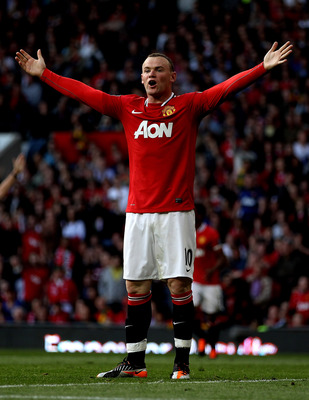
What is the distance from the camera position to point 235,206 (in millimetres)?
16922

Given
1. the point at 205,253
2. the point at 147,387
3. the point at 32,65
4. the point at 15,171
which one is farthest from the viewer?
the point at 205,253

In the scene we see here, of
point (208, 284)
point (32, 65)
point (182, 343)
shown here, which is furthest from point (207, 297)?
point (32, 65)

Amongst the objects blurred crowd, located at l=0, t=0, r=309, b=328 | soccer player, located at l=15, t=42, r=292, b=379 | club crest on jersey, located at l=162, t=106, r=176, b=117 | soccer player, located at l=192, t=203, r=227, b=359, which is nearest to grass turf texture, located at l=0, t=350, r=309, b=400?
soccer player, located at l=15, t=42, r=292, b=379

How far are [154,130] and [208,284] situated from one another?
20.7 ft

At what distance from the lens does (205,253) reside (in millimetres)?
13172

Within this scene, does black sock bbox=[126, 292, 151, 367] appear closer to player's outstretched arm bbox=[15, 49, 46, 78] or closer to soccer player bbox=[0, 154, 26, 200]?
player's outstretched arm bbox=[15, 49, 46, 78]

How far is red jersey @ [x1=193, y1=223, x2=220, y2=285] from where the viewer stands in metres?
13.0

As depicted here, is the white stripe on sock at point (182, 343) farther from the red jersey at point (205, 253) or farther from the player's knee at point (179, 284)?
the red jersey at point (205, 253)

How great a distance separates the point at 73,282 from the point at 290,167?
4598 mm

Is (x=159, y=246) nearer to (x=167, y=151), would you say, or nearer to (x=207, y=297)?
(x=167, y=151)

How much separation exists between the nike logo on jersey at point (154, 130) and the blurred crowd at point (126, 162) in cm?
814

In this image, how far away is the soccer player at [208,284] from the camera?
12781 millimetres

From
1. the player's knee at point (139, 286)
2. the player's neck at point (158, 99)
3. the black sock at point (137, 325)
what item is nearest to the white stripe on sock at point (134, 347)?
the black sock at point (137, 325)

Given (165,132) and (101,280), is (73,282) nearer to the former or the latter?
(101,280)
